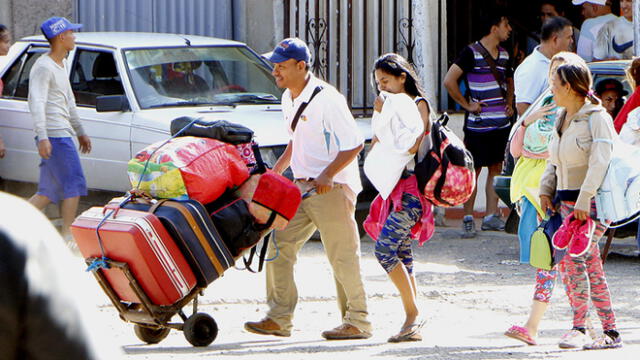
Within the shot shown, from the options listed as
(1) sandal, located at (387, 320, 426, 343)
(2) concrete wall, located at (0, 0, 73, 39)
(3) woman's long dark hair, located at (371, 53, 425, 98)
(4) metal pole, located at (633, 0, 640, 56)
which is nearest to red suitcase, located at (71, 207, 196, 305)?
(1) sandal, located at (387, 320, 426, 343)

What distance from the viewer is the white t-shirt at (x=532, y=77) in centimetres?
937

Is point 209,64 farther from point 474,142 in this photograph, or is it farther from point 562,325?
point 562,325

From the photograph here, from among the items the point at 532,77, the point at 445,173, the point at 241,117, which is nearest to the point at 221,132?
the point at 445,173

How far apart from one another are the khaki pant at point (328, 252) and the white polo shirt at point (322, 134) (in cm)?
10

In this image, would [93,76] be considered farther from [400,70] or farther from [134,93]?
[400,70]

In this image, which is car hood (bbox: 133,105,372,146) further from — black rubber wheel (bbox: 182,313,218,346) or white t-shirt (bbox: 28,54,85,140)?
black rubber wheel (bbox: 182,313,218,346)

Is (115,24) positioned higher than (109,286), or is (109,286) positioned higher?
(115,24)

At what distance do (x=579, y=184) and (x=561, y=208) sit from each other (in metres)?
0.19

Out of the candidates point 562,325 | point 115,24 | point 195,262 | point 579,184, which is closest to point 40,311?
point 195,262

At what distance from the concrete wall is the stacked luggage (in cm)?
722

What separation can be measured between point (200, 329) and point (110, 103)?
4135 millimetres

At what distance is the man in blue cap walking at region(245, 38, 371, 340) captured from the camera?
6.40 metres

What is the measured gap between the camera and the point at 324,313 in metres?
7.62

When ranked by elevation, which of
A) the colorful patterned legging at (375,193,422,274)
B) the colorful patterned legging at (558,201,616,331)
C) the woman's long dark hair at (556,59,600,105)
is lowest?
the colorful patterned legging at (558,201,616,331)
